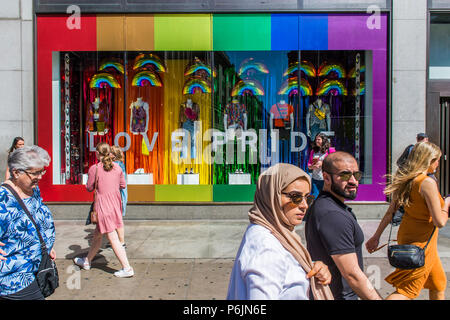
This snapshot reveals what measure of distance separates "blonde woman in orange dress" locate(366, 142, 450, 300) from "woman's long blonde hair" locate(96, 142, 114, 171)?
3.63 meters

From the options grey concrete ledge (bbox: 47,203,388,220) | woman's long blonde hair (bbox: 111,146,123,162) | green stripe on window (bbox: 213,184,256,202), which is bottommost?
grey concrete ledge (bbox: 47,203,388,220)

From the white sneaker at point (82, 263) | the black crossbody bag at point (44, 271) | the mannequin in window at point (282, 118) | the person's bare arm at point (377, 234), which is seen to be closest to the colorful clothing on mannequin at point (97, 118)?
the mannequin in window at point (282, 118)

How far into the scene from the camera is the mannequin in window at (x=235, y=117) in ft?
31.8

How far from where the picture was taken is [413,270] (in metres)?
3.51

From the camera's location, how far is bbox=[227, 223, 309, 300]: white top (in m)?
2.05

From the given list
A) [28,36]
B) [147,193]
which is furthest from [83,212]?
[28,36]

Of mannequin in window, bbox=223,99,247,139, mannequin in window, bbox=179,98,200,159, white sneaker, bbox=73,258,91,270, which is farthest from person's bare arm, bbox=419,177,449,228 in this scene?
mannequin in window, bbox=179,98,200,159

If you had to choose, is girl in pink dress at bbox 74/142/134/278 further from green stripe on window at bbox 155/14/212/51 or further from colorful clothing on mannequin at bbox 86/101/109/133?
green stripe on window at bbox 155/14/212/51

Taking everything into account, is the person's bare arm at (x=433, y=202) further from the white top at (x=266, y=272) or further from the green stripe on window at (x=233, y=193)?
the green stripe on window at (x=233, y=193)

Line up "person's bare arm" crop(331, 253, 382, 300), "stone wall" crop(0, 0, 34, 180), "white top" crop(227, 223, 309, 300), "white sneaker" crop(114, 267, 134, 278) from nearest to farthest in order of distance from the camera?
"white top" crop(227, 223, 309, 300) → "person's bare arm" crop(331, 253, 382, 300) → "white sneaker" crop(114, 267, 134, 278) → "stone wall" crop(0, 0, 34, 180)

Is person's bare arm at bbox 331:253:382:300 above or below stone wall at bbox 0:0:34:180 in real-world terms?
below

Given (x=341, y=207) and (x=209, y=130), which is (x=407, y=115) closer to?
(x=209, y=130)

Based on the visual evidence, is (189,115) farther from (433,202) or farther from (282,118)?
(433,202)
